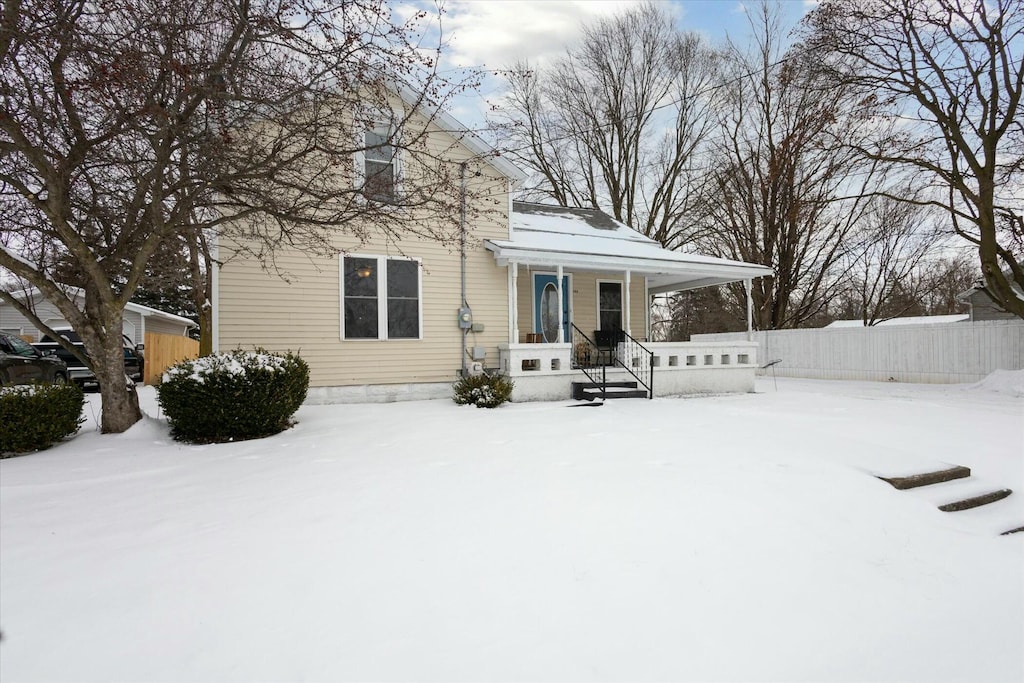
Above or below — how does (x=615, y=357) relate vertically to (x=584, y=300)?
below

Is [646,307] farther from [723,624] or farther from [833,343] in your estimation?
[723,624]

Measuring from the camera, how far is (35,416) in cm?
634

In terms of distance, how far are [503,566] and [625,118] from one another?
79.1 ft

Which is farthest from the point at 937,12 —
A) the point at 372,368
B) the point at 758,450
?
the point at 372,368

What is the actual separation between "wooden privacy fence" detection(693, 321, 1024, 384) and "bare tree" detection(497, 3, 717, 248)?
7966 mm

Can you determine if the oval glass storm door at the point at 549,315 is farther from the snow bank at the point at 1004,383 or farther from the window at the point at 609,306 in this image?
the snow bank at the point at 1004,383

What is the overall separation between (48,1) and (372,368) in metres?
6.78

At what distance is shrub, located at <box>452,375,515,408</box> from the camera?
9.72 metres

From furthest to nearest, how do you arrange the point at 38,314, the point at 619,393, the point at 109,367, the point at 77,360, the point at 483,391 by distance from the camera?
the point at 38,314, the point at 77,360, the point at 619,393, the point at 483,391, the point at 109,367

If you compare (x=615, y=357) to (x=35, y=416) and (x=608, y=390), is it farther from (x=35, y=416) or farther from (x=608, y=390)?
(x=35, y=416)

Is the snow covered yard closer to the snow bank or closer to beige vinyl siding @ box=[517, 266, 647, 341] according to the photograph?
beige vinyl siding @ box=[517, 266, 647, 341]

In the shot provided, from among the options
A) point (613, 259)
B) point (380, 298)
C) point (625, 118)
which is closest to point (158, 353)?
point (380, 298)

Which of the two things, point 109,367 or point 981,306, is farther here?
point 981,306

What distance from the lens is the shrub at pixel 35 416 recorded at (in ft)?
20.3
